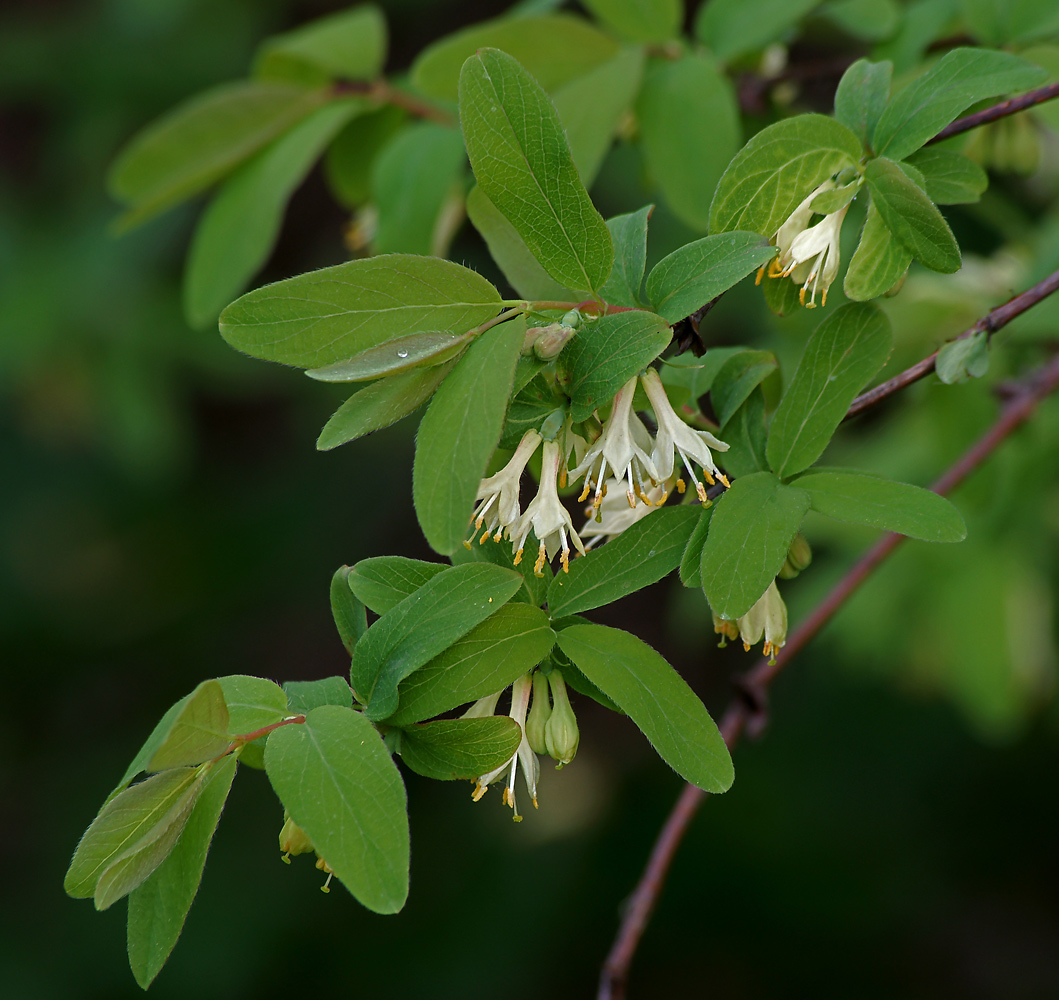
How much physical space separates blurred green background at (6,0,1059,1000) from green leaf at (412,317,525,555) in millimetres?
2097

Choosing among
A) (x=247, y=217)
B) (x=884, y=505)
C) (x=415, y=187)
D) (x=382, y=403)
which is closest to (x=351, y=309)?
(x=382, y=403)

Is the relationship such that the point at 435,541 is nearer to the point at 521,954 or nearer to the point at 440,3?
the point at 521,954

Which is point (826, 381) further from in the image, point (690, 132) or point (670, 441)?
point (690, 132)

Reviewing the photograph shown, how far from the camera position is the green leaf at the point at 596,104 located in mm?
1218

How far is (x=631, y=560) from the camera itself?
2.58 feet

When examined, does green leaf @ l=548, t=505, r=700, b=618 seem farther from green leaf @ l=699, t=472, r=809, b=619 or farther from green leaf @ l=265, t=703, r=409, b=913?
green leaf @ l=265, t=703, r=409, b=913

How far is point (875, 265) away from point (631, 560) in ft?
0.94

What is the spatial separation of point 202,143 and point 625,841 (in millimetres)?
3361

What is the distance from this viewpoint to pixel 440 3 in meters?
4.14

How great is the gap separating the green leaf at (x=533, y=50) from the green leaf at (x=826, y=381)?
0.65 metres

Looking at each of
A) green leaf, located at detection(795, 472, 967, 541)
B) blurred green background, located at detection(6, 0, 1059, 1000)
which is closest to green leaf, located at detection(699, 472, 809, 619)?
green leaf, located at detection(795, 472, 967, 541)

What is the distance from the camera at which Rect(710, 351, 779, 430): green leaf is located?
2.76 feet

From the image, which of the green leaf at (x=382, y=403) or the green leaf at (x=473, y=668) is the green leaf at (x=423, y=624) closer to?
the green leaf at (x=473, y=668)

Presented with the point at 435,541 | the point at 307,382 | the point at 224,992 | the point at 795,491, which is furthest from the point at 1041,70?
the point at 224,992
